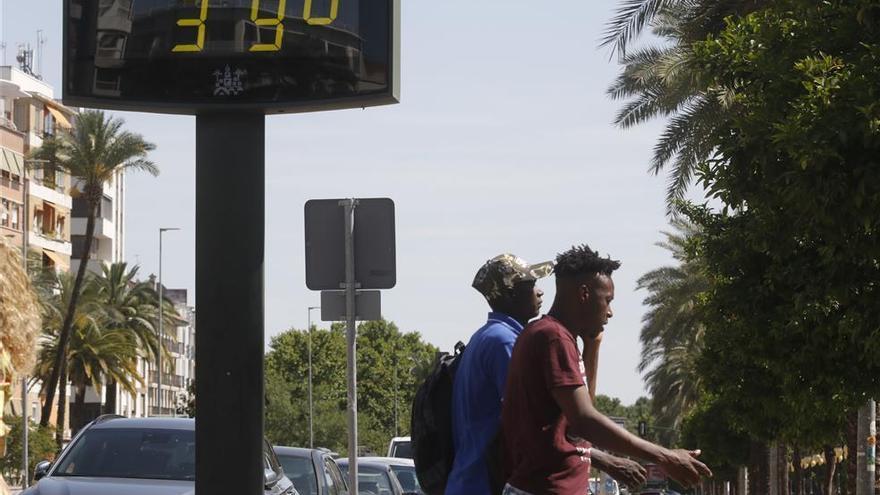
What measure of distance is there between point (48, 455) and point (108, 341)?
534 centimetres

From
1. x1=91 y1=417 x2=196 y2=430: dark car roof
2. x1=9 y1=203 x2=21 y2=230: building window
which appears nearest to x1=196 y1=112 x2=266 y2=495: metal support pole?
x1=91 y1=417 x2=196 y2=430: dark car roof

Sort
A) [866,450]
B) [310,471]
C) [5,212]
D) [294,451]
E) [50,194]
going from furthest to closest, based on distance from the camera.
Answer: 1. [50,194]
2. [5,212]
3. [866,450]
4. [294,451]
5. [310,471]

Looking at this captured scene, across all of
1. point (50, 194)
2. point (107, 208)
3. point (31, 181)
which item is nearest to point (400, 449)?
point (31, 181)

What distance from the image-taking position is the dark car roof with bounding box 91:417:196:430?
40.9ft

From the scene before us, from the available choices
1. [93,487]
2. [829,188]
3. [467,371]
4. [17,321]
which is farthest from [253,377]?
[829,188]

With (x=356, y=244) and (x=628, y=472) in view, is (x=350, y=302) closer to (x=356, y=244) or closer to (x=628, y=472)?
(x=356, y=244)

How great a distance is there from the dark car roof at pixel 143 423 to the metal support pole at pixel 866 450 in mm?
15410

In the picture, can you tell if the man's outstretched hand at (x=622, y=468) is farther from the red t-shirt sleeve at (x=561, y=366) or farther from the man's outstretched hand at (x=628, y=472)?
the red t-shirt sleeve at (x=561, y=366)

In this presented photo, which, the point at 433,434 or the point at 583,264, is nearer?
the point at 583,264

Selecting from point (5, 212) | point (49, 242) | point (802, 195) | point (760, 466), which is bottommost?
point (760, 466)

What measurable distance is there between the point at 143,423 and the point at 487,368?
6.49 metres

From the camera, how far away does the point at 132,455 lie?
39.5ft

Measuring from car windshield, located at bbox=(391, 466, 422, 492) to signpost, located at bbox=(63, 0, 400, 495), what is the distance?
17.4m

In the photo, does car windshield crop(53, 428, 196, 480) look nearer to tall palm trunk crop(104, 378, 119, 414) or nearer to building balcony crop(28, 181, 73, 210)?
tall palm trunk crop(104, 378, 119, 414)
